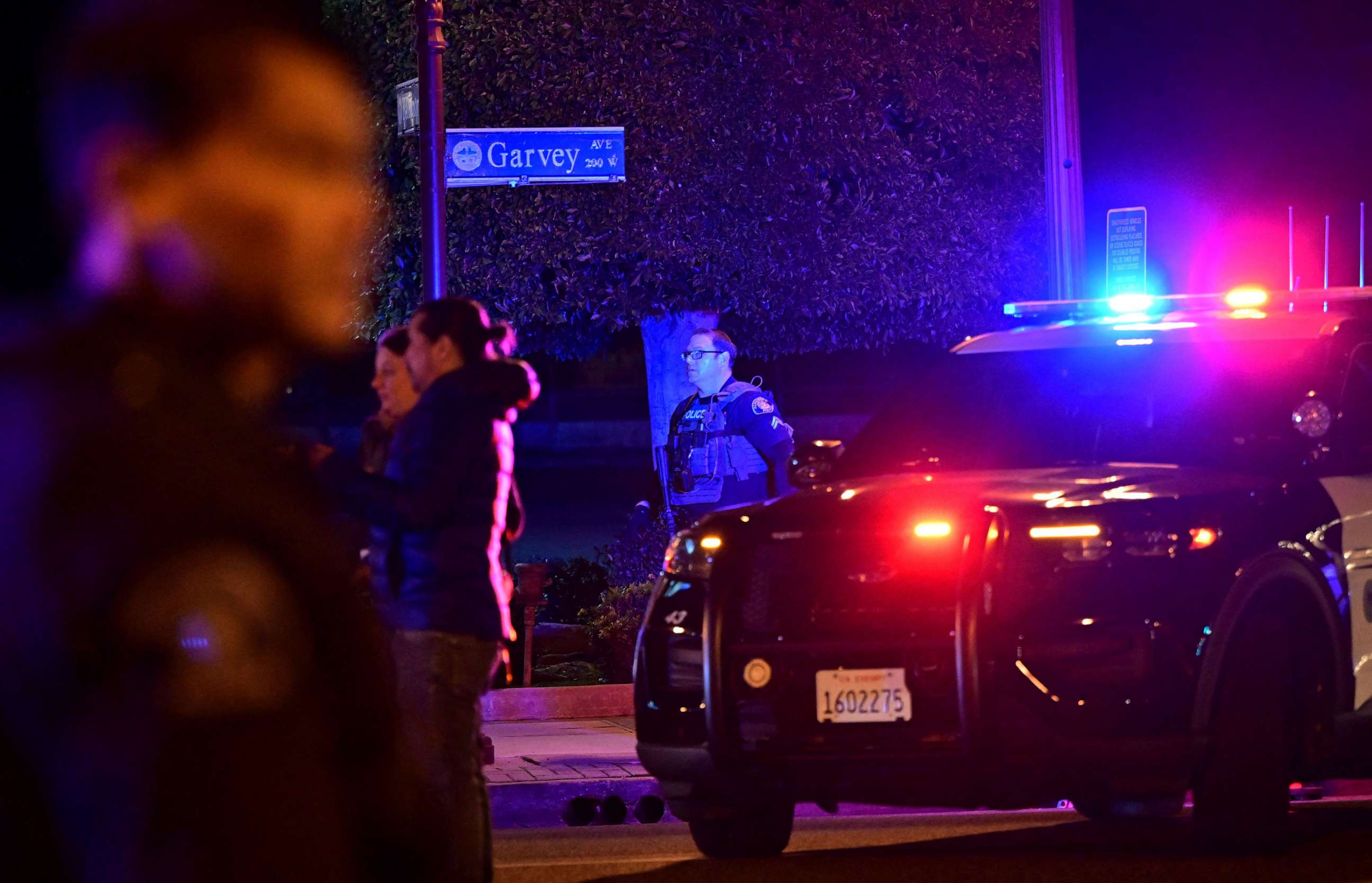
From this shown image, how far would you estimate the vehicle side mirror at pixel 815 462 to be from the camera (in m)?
7.89

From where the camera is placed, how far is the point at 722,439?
35.2 ft

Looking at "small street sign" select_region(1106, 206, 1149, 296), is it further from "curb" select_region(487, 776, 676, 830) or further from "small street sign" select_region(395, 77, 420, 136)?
"curb" select_region(487, 776, 676, 830)

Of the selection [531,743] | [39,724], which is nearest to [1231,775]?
[531,743]

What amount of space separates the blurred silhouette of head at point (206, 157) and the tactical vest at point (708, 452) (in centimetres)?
897

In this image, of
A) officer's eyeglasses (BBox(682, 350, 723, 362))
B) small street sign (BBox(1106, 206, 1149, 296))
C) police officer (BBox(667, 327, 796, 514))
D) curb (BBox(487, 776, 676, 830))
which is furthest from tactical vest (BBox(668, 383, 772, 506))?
small street sign (BBox(1106, 206, 1149, 296))

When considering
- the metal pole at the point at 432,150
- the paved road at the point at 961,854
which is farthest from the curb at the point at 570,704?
the paved road at the point at 961,854

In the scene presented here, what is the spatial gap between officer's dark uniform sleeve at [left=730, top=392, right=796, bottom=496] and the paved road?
227cm

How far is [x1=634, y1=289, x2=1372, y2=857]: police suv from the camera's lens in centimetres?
655

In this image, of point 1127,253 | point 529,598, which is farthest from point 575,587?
point 1127,253

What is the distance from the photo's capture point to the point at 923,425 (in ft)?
26.7

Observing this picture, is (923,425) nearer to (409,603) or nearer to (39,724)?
(409,603)

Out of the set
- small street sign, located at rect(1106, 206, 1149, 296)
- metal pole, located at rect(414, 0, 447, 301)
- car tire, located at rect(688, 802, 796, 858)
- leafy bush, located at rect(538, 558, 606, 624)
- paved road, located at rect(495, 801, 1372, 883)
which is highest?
metal pole, located at rect(414, 0, 447, 301)

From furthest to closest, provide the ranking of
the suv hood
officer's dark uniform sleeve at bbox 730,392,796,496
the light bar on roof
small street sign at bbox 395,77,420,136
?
small street sign at bbox 395,77,420,136 → officer's dark uniform sleeve at bbox 730,392,796,496 → the light bar on roof → the suv hood

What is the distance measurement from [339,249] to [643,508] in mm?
10925
